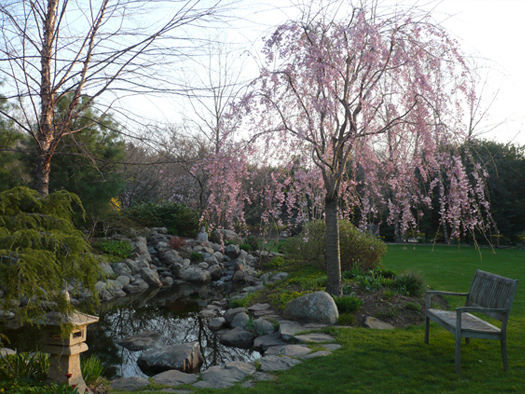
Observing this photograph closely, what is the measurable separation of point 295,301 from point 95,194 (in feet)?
20.9

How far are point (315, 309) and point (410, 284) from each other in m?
2.20

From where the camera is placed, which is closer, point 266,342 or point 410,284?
point 266,342

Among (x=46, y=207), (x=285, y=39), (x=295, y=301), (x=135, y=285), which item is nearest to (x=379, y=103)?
(x=285, y=39)

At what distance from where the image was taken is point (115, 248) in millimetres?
10766

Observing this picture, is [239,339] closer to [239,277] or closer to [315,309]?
[315,309]

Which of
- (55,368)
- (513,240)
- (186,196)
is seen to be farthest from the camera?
(186,196)

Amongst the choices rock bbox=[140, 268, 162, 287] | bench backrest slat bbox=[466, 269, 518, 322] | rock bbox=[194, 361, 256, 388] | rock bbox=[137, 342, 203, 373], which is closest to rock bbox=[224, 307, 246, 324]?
rock bbox=[137, 342, 203, 373]

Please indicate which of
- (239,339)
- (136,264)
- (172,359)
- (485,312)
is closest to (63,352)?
(172,359)

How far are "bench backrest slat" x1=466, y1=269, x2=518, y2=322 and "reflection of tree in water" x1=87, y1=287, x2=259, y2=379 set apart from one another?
286 cm

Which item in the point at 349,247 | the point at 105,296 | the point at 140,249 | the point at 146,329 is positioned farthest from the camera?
the point at 140,249

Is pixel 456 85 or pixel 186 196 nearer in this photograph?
pixel 456 85

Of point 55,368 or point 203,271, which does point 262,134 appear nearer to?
point 55,368

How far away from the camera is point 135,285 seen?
924 cm

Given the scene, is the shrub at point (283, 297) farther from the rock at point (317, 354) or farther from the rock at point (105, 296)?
the rock at point (105, 296)
